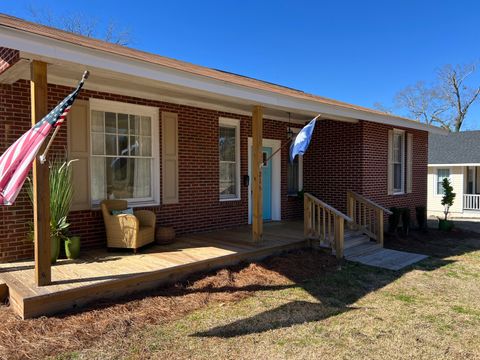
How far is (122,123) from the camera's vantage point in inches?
269

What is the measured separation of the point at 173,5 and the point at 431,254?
41.5ft

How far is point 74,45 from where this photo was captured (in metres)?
4.04

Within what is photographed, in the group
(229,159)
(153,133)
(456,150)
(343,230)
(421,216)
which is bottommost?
(421,216)

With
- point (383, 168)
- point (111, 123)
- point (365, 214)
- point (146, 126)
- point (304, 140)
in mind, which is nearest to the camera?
point (304, 140)

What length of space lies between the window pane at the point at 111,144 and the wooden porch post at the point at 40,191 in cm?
255

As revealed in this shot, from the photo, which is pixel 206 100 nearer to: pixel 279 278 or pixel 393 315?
pixel 279 278

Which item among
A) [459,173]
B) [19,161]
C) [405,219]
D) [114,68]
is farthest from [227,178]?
[459,173]

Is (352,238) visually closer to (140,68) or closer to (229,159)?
(229,159)

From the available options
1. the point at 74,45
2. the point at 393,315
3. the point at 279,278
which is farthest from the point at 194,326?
the point at 74,45

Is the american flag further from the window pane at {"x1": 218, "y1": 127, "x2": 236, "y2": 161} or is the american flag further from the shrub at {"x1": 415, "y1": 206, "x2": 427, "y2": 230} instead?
the shrub at {"x1": 415, "y1": 206, "x2": 427, "y2": 230}

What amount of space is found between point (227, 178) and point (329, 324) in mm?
5175

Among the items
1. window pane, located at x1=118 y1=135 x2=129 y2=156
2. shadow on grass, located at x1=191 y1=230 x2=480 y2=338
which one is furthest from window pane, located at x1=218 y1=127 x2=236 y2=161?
shadow on grass, located at x1=191 y1=230 x2=480 y2=338

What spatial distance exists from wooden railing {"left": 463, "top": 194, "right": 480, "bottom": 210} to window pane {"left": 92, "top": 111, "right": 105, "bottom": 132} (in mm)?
17616

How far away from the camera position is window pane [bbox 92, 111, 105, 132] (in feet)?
Result: 21.3
